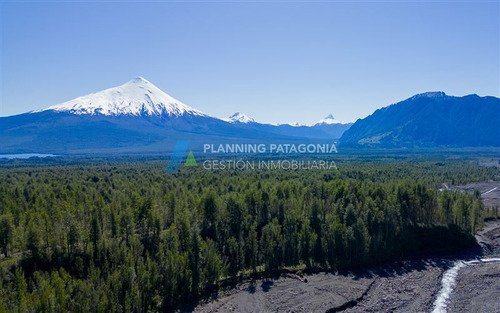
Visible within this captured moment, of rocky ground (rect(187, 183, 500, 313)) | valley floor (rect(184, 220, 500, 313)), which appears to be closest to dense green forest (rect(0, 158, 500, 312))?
rocky ground (rect(187, 183, 500, 313))

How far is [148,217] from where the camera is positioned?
152 ft

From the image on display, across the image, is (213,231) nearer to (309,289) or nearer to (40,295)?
(309,289)

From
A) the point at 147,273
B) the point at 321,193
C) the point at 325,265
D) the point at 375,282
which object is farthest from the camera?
the point at 321,193

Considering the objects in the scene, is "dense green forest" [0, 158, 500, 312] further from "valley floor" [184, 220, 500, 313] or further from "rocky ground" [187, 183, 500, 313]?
"valley floor" [184, 220, 500, 313]

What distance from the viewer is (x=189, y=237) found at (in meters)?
43.4

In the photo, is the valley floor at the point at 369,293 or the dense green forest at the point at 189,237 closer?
the dense green forest at the point at 189,237

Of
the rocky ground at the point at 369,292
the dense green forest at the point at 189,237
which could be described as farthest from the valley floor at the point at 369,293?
the dense green forest at the point at 189,237

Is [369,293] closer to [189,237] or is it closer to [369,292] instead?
[369,292]

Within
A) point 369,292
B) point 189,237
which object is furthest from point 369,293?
point 189,237

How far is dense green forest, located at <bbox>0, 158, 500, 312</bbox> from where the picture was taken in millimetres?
34312

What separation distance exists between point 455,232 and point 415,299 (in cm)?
2394

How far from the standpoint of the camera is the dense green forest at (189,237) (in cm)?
3431

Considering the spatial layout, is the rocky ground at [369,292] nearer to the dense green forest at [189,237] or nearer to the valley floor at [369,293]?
the valley floor at [369,293]

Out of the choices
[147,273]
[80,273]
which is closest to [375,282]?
[147,273]
